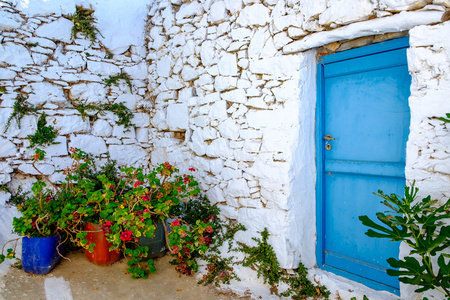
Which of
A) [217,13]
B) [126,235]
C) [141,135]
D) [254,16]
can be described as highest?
[217,13]

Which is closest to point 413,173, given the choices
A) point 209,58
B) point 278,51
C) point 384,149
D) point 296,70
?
point 384,149

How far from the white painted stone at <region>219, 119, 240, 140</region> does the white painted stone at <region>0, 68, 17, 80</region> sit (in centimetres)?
228

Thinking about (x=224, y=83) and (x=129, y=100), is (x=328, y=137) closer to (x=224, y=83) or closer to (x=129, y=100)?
(x=224, y=83)

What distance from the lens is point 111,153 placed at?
12.9 feet

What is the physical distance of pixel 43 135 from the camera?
343 centimetres

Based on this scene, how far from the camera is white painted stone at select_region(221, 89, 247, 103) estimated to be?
289 centimetres

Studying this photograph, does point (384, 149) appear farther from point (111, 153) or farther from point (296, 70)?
point (111, 153)

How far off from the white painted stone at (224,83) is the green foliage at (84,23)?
71.2 inches

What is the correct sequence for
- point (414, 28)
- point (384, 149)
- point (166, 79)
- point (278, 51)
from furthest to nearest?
point (166, 79)
point (278, 51)
point (384, 149)
point (414, 28)

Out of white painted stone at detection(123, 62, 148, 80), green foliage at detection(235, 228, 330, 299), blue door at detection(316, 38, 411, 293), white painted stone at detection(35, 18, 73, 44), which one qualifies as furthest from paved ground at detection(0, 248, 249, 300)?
white painted stone at detection(35, 18, 73, 44)

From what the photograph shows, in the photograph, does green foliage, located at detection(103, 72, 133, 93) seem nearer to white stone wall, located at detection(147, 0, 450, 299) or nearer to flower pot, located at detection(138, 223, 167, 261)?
white stone wall, located at detection(147, 0, 450, 299)

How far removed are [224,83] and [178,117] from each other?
87 cm

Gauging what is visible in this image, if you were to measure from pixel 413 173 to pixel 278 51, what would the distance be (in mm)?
1391

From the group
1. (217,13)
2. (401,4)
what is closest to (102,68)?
(217,13)
